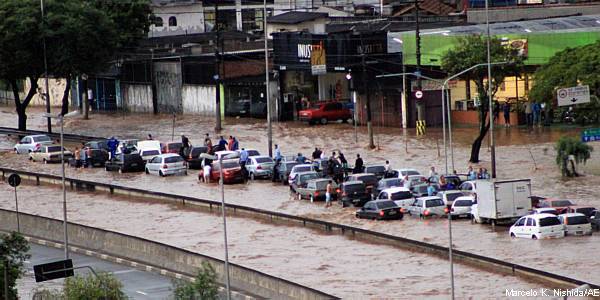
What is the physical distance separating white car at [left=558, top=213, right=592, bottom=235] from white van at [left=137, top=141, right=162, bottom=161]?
104 feet

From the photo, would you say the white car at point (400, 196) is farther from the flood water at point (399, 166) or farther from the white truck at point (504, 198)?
the white truck at point (504, 198)

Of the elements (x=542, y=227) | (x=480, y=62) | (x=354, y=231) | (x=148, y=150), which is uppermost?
(x=480, y=62)

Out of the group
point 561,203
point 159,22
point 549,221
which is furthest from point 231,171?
point 159,22

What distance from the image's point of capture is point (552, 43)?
276 ft

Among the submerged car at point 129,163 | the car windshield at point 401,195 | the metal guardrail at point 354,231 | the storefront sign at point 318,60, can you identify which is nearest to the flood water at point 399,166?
the submerged car at point 129,163

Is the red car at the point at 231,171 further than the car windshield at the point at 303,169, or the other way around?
the red car at the point at 231,171

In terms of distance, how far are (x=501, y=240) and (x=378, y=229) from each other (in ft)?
20.6

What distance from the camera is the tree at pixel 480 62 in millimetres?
74250

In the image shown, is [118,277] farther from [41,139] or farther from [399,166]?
[41,139]

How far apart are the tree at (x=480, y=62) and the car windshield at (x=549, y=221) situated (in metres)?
19.5

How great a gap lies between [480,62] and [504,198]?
2033cm

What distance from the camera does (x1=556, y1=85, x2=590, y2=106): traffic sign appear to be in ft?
221

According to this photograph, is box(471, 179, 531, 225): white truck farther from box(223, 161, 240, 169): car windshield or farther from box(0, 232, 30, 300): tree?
box(0, 232, 30, 300): tree

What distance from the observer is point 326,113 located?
96.6 m
